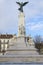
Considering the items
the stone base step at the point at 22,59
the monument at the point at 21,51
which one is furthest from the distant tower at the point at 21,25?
the stone base step at the point at 22,59

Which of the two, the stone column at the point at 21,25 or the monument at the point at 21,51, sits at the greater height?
the stone column at the point at 21,25

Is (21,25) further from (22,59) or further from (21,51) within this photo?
(22,59)

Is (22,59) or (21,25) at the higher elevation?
(21,25)

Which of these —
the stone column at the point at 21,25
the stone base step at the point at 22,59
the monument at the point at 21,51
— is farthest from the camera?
the stone column at the point at 21,25

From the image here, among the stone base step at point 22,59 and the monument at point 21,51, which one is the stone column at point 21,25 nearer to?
the monument at point 21,51

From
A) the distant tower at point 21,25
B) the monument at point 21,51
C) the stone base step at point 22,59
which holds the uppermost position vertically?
the distant tower at point 21,25

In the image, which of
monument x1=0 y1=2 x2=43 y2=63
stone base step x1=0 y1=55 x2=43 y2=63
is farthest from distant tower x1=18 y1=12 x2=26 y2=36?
stone base step x1=0 y1=55 x2=43 y2=63

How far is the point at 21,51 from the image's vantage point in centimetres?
2853

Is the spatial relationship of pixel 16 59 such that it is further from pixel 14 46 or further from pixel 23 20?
pixel 23 20

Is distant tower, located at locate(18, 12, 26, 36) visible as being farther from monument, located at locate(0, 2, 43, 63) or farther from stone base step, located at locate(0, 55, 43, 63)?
stone base step, located at locate(0, 55, 43, 63)

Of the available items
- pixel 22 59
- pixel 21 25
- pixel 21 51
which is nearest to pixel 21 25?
pixel 21 25

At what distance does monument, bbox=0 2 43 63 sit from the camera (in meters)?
21.8

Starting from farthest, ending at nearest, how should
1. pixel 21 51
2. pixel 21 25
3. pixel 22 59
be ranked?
pixel 21 25, pixel 21 51, pixel 22 59

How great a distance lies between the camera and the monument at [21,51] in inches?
858
